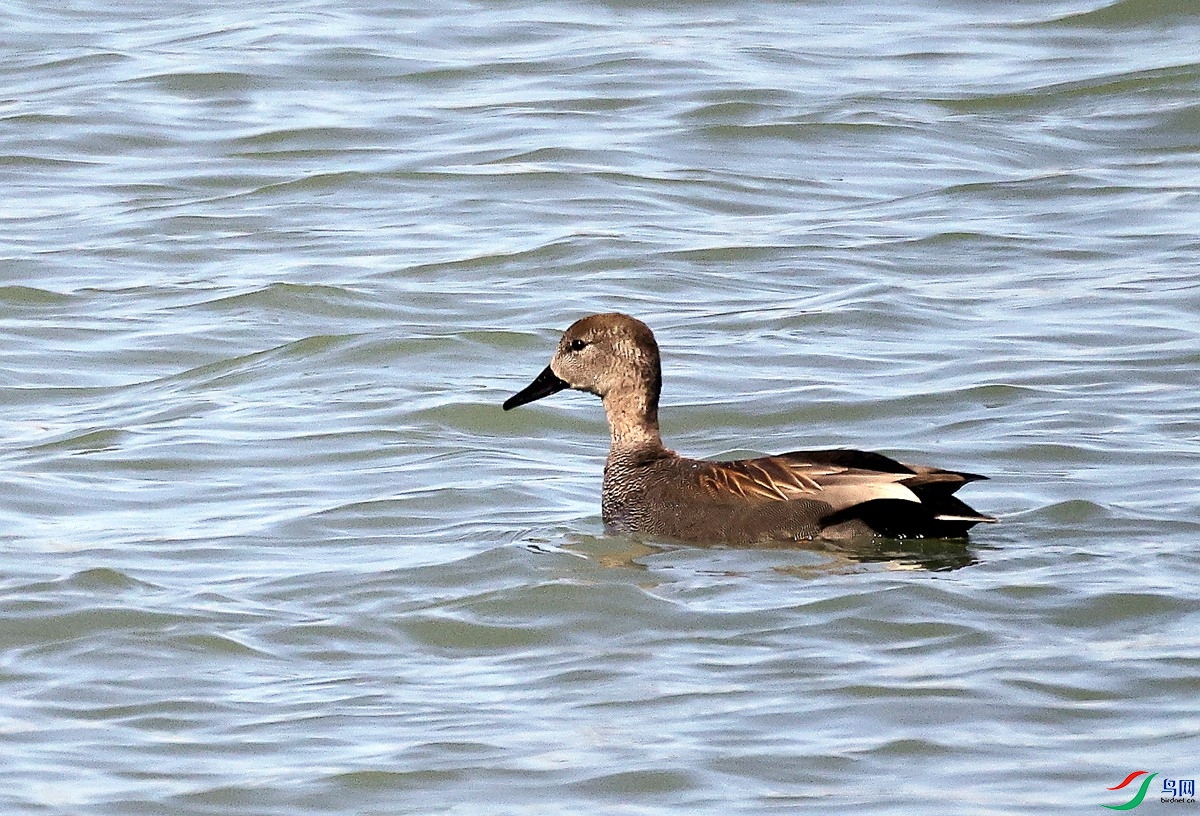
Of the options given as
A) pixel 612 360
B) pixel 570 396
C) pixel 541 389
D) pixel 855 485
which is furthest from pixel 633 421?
pixel 570 396

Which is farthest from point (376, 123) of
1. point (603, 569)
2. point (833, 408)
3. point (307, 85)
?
point (603, 569)

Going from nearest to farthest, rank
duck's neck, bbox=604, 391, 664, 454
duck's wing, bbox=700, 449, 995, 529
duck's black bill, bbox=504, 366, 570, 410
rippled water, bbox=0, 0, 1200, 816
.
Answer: rippled water, bbox=0, 0, 1200, 816 → duck's wing, bbox=700, 449, 995, 529 → duck's neck, bbox=604, 391, 664, 454 → duck's black bill, bbox=504, 366, 570, 410

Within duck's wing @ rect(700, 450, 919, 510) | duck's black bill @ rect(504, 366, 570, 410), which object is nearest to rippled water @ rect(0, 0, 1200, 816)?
duck's wing @ rect(700, 450, 919, 510)

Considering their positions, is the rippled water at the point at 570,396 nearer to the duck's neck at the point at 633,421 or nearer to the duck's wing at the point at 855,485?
the duck's wing at the point at 855,485

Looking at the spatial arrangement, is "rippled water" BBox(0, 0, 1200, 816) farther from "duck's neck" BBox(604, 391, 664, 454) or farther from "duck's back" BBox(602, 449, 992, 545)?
"duck's neck" BBox(604, 391, 664, 454)

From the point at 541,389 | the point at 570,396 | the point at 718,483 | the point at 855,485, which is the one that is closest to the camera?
the point at 855,485

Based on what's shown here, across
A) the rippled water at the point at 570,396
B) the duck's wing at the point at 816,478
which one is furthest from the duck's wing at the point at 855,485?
the rippled water at the point at 570,396

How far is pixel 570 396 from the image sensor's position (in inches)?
413

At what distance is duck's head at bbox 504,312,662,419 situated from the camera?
348 inches

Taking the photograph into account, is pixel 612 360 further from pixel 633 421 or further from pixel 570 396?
pixel 570 396

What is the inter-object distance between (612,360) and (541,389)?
0.32 meters

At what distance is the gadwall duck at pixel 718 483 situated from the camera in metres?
7.72

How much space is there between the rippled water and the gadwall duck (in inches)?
5.0

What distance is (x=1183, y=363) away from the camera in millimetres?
10492
